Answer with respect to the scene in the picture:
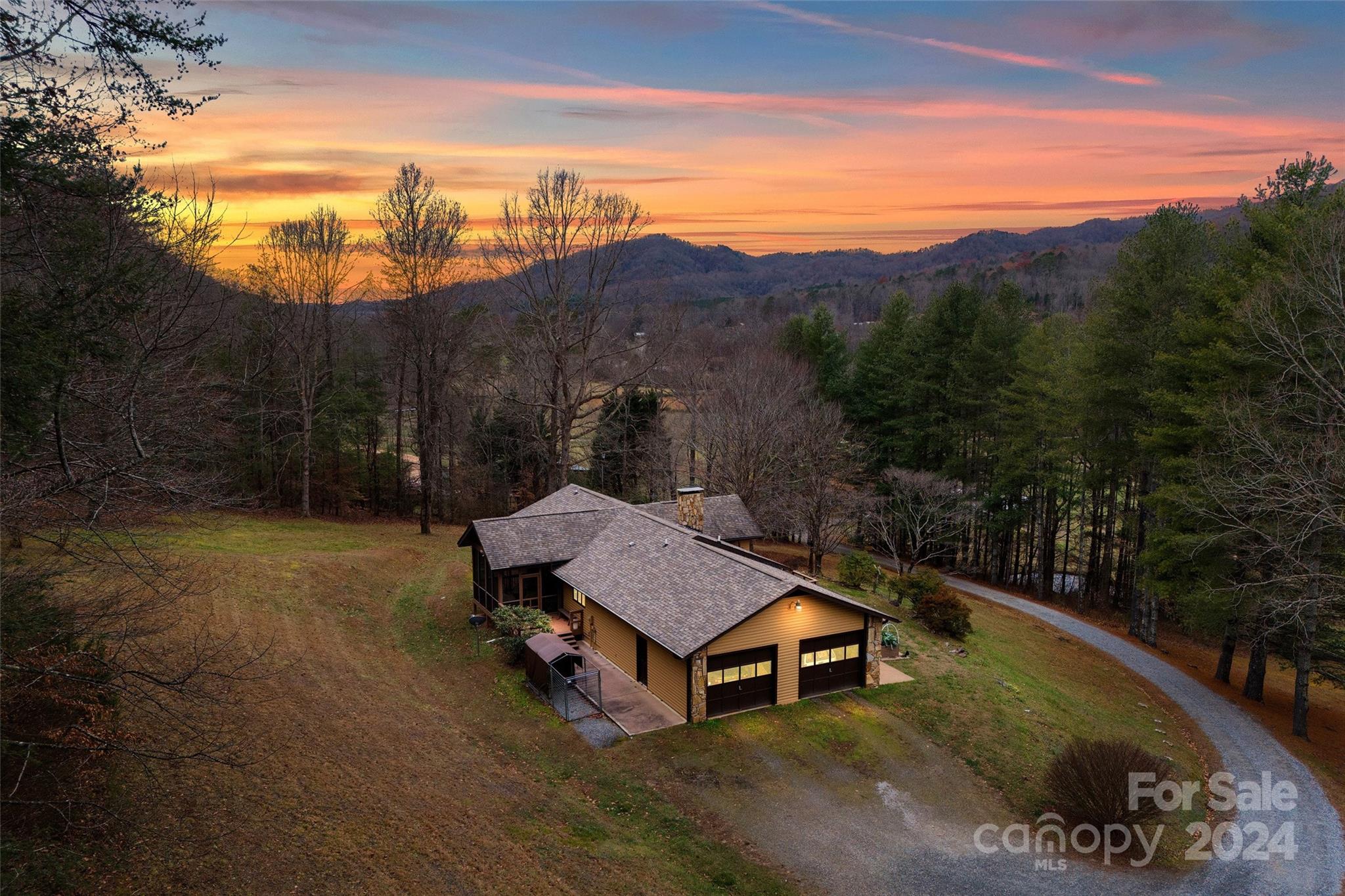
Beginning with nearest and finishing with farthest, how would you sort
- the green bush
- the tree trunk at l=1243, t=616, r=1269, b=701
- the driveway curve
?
the driveway curve < the tree trunk at l=1243, t=616, r=1269, b=701 < the green bush

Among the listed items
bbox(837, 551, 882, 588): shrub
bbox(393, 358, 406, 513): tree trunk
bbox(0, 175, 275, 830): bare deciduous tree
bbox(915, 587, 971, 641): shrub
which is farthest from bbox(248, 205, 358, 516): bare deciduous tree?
bbox(915, 587, 971, 641): shrub

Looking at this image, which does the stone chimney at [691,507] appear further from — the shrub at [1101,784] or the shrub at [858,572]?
the shrub at [1101,784]

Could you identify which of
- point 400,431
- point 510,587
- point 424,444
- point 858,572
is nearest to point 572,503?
point 510,587

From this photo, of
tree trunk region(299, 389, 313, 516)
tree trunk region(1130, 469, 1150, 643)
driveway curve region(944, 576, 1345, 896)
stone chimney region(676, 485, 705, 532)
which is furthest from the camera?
tree trunk region(299, 389, 313, 516)

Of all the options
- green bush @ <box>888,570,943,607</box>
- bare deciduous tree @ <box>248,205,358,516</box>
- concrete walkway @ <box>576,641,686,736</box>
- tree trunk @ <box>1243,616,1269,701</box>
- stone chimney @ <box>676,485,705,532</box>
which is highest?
bare deciduous tree @ <box>248,205,358,516</box>

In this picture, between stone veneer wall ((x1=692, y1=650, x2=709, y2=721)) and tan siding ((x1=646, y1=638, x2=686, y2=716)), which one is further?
tan siding ((x1=646, y1=638, x2=686, y2=716))

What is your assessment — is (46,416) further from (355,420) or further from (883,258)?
(883,258)

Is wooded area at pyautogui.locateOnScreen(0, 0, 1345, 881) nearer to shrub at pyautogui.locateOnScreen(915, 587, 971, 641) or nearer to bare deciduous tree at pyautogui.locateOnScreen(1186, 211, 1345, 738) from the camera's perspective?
bare deciduous tree at pyautogui.locateOnScreen(1186, 211, 1345, 738)

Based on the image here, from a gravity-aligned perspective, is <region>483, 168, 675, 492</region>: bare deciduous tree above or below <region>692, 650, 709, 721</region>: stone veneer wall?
above

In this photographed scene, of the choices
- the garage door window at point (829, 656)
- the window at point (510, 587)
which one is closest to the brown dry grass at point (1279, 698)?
the garage door window at point (829, 656)
